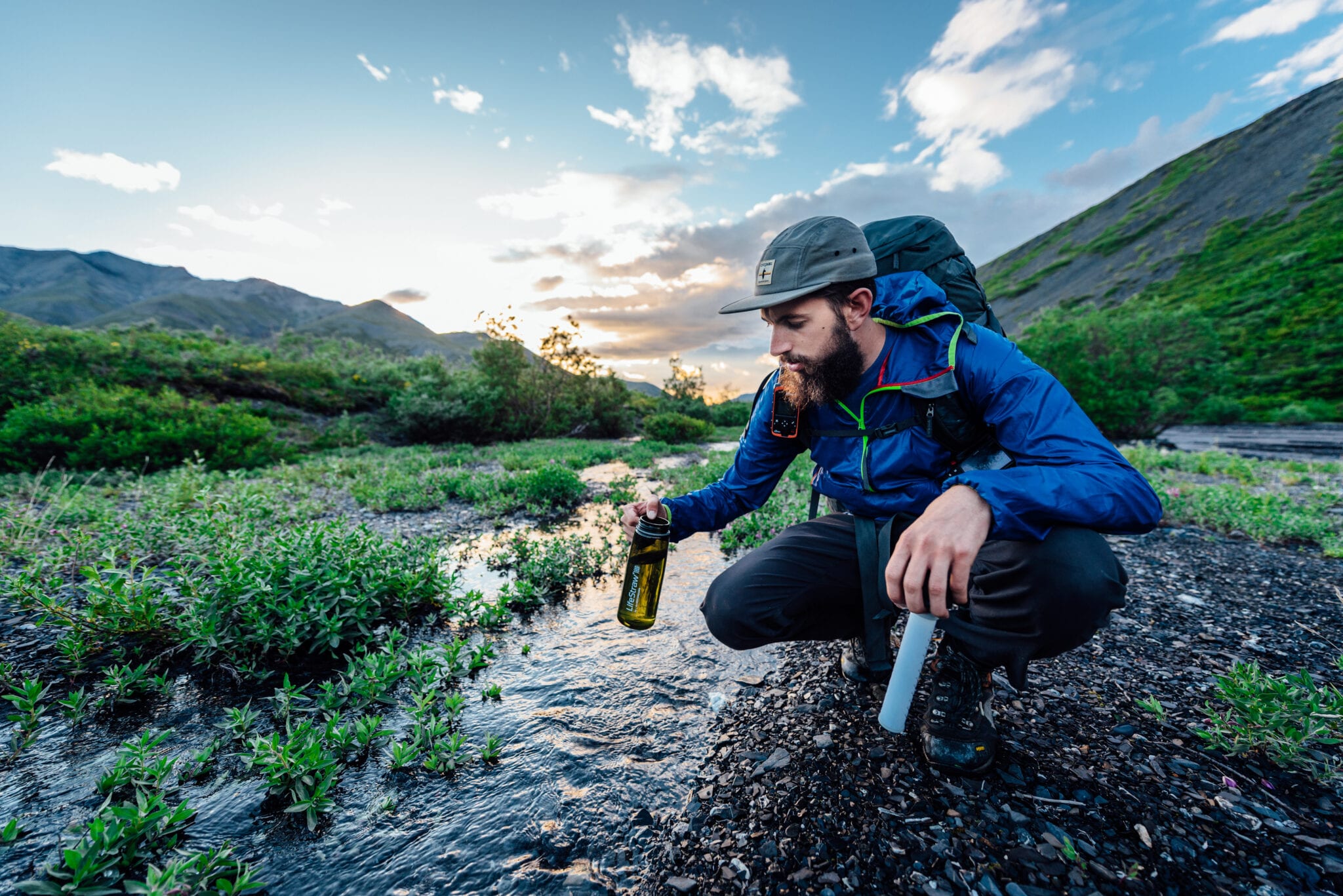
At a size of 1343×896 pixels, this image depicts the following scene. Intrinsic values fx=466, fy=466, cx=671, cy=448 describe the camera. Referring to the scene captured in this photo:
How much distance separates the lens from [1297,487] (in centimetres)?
930

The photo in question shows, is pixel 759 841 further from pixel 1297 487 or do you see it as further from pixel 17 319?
pixel 17 319

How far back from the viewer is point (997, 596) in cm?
228

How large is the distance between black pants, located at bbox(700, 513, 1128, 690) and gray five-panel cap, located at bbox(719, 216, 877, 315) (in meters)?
1.65

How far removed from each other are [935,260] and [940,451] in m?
1.48

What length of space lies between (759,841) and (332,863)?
6.11 ft

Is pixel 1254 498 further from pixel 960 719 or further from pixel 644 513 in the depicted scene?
pixel 644 513

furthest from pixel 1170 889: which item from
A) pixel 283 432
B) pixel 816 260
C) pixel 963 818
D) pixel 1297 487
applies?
pixel 283 432

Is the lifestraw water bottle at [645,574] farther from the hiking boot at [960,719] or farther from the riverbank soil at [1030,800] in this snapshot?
the hiking boot at [960,719]

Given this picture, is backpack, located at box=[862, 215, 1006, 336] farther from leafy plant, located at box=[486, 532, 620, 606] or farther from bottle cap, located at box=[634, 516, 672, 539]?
leafy plant, located at box=[486, 532, 620, 606]

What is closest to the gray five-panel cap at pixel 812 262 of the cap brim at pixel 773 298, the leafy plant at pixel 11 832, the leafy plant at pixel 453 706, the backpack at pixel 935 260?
the cap brim at pixel 773 298

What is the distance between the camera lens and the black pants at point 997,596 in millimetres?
2176

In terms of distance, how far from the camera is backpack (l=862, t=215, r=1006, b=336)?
3.29 m

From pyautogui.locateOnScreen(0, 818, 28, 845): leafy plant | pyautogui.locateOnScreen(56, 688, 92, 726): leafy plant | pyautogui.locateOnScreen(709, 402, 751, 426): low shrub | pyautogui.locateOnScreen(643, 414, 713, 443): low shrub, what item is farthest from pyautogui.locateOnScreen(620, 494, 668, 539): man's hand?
pyautogui.locateOnScreen(709, 402, 751, 426): low shrub

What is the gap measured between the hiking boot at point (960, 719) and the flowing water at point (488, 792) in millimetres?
1291
